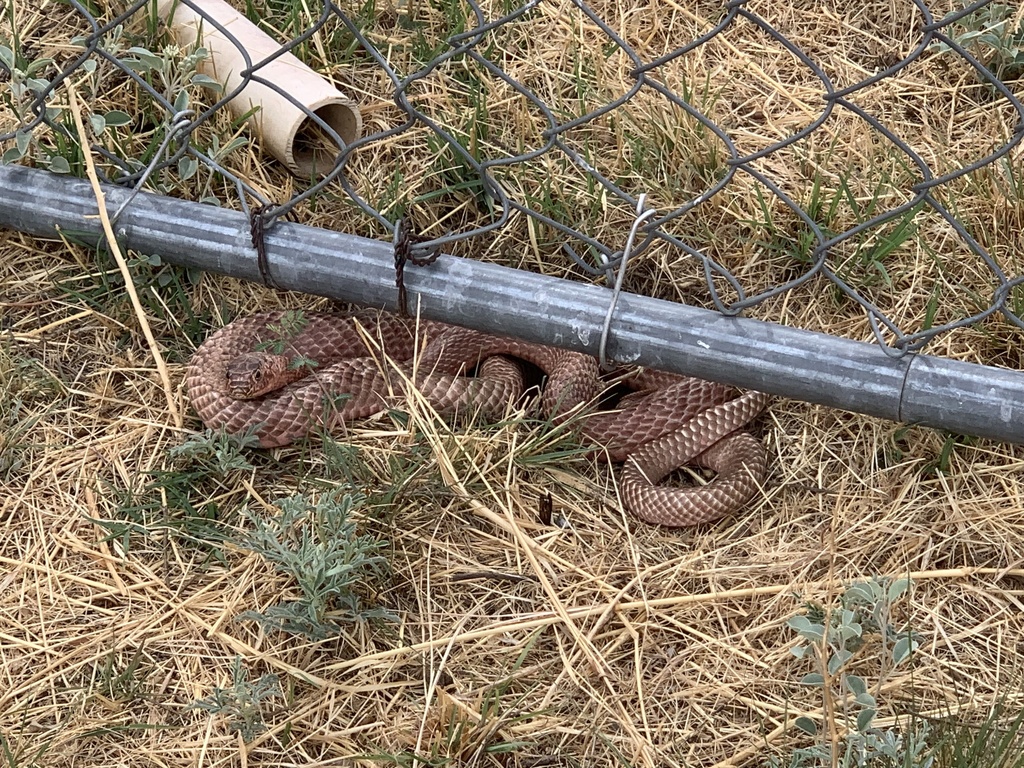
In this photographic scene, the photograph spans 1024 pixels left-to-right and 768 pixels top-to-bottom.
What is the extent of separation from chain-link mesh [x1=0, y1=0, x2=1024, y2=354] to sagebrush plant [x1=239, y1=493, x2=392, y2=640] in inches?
27.5

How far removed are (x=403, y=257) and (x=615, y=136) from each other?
0.88m

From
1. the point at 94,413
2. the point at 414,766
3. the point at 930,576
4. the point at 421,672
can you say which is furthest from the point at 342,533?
the point at 930,576

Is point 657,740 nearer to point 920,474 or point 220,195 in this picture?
point 920,474

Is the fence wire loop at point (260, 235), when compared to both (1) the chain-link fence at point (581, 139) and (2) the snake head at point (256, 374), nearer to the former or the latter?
(1) the chain-link fence at point (581, 139)

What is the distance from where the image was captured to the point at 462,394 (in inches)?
124

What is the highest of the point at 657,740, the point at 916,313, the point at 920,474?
the point at 916,313

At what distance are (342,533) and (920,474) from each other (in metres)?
1.33

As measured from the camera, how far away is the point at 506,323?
2.76 metres

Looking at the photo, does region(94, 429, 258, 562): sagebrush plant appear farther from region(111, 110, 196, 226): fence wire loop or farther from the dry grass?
region(111, 110, 196, 226): fence wire loop

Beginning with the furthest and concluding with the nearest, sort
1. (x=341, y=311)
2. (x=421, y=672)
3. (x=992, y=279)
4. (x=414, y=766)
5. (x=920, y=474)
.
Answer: (x=341, y=311)
(x=992, y=279)
(x=920, y=474)
(x=421, y=672)
(x=414, y=766)

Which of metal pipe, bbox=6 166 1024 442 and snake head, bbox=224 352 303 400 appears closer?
metal pipe, bbox=6 166 1024 442

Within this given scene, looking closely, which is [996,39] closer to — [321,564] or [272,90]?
[272,90]

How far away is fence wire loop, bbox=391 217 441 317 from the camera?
9.10 ft

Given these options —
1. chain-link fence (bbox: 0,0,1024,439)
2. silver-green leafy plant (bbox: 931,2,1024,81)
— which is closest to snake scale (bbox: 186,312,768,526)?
chain-link fence (bbox: 0,0,1024,439)
